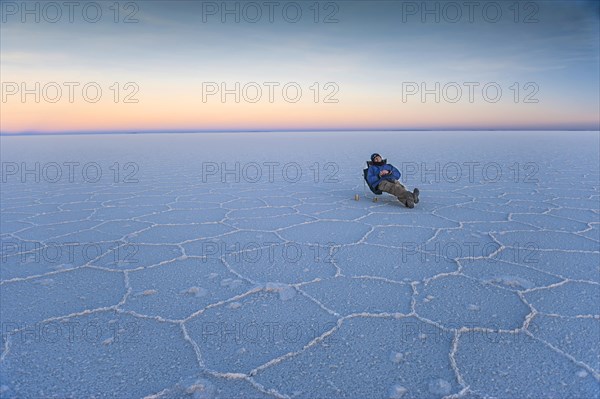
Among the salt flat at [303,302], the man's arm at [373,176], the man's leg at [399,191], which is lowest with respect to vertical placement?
the salt flat at [303,302]

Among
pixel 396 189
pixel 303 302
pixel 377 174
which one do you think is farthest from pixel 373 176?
pixel 303 302

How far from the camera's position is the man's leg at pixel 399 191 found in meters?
4.23

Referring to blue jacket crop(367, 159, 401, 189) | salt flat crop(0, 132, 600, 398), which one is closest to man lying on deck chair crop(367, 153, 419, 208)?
blue jacket crop(367, 159, 401, 189)

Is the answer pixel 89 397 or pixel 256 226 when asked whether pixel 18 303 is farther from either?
pixel 256 226

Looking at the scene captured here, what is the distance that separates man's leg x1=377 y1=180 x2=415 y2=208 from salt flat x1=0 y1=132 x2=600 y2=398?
0.49ft

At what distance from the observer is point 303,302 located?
2045 mm

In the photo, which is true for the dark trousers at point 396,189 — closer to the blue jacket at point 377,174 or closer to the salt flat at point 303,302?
the blue jacket at point 377,174

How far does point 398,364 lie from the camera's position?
60.3 inches

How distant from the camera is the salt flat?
1.46 m

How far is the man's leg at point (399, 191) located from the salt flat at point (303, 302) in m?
0.15

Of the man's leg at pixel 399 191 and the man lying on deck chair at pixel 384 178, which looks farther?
the man lying on deck chair at pixel 384 178

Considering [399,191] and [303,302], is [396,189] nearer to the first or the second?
[399,191]

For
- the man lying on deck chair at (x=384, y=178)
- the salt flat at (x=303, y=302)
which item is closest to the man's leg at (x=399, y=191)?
the man lying on deck chair at (x=384, y=178)

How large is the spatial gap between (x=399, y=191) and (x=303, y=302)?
8.51ft
